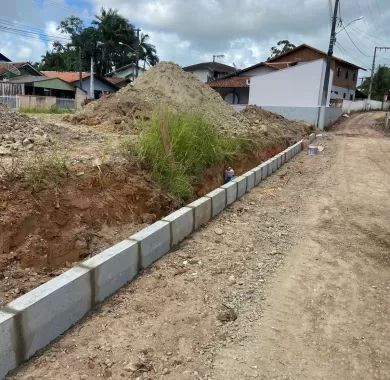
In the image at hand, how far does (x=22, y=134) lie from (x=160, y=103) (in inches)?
187

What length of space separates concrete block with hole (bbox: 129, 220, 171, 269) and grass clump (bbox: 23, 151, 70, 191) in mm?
1266

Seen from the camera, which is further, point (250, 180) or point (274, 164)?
point (274, 164)

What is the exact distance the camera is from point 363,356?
2.83 m

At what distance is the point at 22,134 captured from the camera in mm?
5863

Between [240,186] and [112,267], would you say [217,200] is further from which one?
[112,267]

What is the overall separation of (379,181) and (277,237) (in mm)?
5303

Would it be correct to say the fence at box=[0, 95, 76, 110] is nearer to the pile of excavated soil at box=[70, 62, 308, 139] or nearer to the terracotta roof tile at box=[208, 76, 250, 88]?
the pile of excavated soil at box=[70, 62, 308, 139]

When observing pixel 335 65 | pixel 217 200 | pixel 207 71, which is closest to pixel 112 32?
pixel 207 71

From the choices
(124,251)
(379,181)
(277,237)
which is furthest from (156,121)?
(379,181)

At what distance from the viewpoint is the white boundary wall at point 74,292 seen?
2.48 m

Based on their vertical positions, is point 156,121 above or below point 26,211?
above

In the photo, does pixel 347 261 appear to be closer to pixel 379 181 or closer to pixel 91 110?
pixel 379 181

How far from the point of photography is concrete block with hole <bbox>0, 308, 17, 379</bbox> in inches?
93.9

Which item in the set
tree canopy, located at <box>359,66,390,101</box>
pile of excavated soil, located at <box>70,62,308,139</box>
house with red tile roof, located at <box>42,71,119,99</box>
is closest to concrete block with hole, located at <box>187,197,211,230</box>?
pile of excavated soil, located at <box>70,62,308,139</box>
